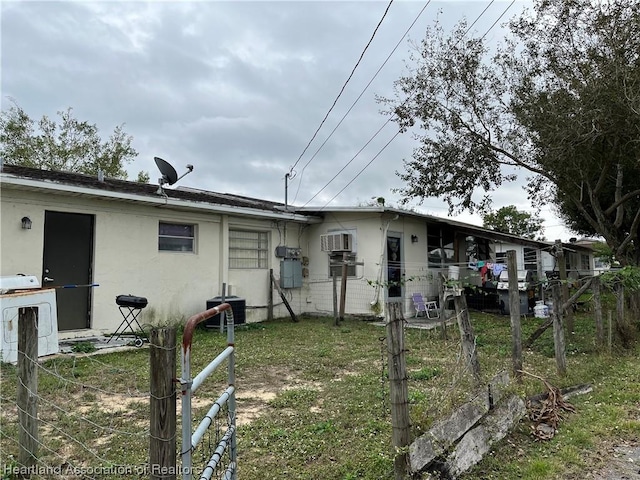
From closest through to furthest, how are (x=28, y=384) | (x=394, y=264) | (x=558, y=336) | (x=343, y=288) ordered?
1. (x=28, y=384)
2. (x=558, y=336)
3. (x=343, y=288)
4. (x=394, y=264)

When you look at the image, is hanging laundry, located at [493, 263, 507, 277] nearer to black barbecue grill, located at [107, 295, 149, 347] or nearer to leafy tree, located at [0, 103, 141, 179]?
black barbecue grill, located at [107, 295, 149, 347]

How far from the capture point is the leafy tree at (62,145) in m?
18.1

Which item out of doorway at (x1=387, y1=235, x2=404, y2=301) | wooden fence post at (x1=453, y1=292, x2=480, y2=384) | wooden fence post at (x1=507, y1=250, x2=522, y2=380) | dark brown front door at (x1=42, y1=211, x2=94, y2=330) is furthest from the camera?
doorway at (x1=387, y1=235, x2=404, y2=301)

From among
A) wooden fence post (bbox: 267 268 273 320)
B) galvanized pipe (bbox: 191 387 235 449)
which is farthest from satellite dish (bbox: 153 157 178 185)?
galvanized pipe (bbox: 191 387 235 449)

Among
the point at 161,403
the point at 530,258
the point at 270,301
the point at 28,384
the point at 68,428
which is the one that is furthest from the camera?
the point at 530,258

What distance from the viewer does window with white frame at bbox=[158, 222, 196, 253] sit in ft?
29.2

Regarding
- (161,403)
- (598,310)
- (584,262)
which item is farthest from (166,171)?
(584,262)

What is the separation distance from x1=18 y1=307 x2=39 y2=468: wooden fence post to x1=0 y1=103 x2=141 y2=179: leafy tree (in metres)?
19.8

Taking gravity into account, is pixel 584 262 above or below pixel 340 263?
above

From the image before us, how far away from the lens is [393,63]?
9305 mm

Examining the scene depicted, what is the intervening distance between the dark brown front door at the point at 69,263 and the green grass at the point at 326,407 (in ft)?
5.41

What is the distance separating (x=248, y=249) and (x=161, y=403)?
923cm

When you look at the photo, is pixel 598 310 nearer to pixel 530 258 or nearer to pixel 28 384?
pixel 28 384

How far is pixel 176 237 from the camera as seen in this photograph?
9195 millimetres
